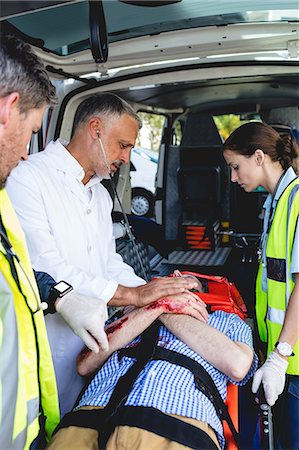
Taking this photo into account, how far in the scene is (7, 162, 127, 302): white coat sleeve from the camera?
199cm

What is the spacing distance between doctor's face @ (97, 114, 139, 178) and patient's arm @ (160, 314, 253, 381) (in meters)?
0.87

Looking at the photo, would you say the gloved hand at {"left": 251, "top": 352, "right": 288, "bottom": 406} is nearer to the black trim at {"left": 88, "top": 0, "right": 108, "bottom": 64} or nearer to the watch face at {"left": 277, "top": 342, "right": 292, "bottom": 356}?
the watch face at {"left": 277, "top": 342, "right": 292, "bottom": 356}

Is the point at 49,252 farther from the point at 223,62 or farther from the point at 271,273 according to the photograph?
the point at 223,62

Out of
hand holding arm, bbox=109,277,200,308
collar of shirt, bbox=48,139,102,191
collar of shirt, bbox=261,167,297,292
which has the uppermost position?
collar of shirt, bbox=48,139,102,191

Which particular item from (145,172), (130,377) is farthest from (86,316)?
(145,172)

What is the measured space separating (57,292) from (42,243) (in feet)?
1.13

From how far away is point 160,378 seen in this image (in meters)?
1.62

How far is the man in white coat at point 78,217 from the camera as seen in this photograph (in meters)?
2.04

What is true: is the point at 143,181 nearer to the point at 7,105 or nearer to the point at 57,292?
the point at 57,292

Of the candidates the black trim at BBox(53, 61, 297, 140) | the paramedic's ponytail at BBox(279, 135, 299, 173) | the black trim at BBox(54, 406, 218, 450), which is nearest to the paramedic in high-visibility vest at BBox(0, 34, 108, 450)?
the black trim at BBox(54, 406, 218, 450)

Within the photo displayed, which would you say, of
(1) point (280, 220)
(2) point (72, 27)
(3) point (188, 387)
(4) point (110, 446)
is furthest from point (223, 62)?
Result: (4) point (110, 446)

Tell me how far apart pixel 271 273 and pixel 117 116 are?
3.49 feet

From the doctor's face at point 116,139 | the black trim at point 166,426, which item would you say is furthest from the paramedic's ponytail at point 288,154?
the black trim at point 166,426

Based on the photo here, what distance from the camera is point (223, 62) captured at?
9.88 ft
